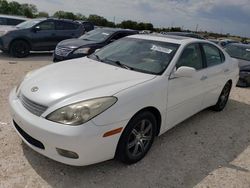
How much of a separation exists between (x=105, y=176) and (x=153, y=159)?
749mm

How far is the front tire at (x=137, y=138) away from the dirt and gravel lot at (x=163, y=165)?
133 millimetres

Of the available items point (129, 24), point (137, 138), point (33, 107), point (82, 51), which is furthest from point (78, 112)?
point (129, 24)

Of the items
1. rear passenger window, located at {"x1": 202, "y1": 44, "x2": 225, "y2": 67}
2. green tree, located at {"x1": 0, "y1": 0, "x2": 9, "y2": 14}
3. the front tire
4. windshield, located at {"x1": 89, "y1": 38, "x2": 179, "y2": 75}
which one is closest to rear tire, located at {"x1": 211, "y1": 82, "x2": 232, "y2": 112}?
rear passenger window, located at {"x1": 202, "y1": 44, "x2": 225, "y2": 67}

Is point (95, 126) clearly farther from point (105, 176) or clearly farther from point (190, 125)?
point (190, 125)

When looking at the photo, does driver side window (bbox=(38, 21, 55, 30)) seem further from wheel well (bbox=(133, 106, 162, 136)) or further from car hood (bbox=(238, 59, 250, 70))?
wheel well (bbox=(133, 106, 162, 136))

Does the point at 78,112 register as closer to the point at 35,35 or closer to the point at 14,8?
the point at 35,35

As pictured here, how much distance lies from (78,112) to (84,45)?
5.86 m

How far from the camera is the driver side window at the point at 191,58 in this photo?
12.9 ft

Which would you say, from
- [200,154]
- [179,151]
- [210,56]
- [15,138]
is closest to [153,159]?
[179,151]

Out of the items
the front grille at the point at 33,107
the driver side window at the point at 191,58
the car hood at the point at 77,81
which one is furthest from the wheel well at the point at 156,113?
the front grille at the point at 33,107

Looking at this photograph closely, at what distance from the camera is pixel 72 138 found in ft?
8.53

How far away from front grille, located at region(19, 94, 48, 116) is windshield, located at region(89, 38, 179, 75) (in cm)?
137

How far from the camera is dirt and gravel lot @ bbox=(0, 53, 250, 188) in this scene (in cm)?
292

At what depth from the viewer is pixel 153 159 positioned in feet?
11.4
